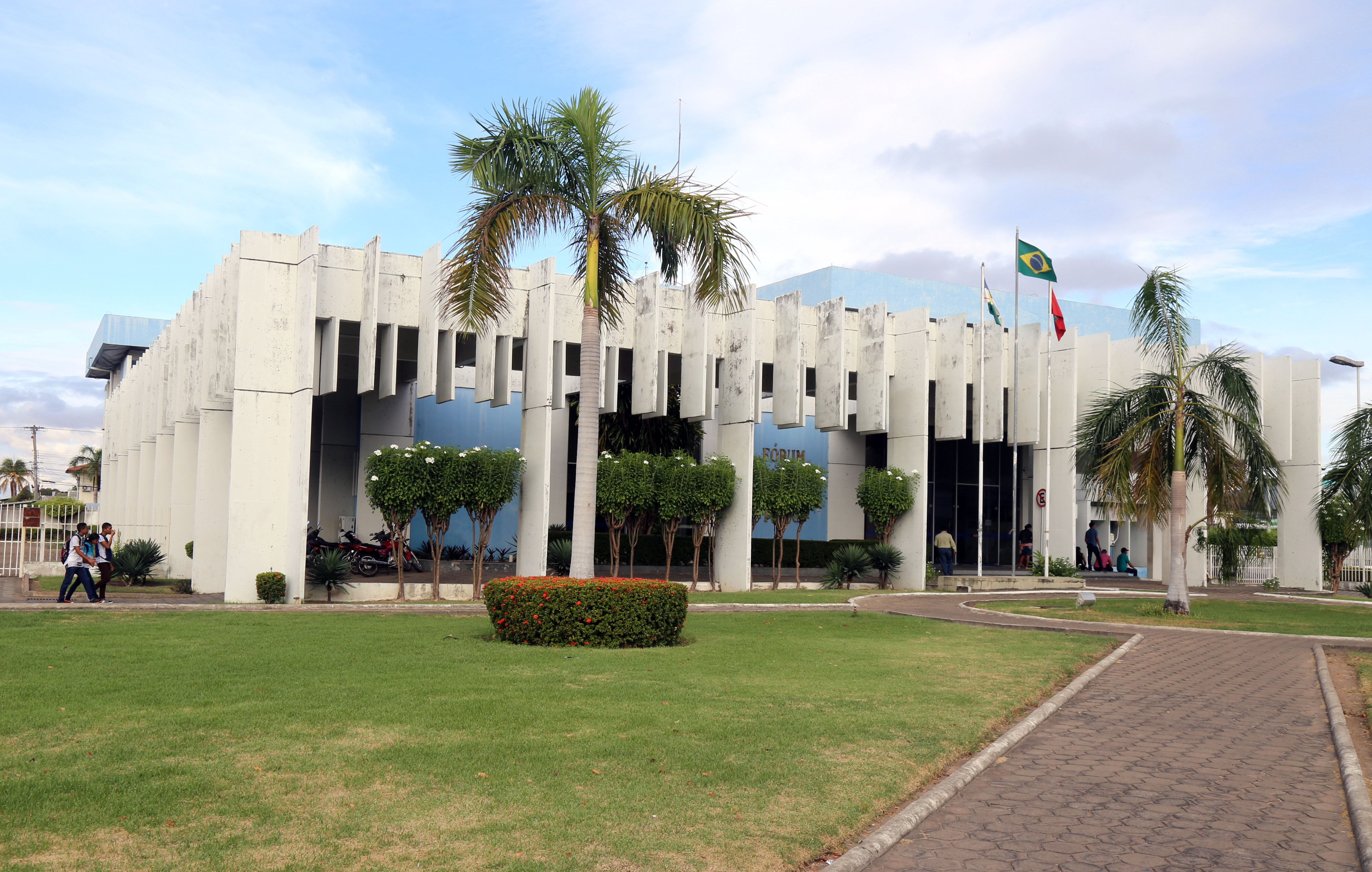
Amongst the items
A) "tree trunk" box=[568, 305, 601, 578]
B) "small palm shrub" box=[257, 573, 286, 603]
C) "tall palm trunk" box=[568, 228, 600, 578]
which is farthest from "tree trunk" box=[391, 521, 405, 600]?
"tree trunk" box=[568, 305, 601, 578]

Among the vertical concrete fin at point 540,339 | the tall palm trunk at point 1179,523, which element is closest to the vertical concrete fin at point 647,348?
the vertical concrete fin at point 540,339

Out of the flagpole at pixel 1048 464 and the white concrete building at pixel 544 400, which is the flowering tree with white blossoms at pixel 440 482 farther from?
the flagpole at pixel 1048 464

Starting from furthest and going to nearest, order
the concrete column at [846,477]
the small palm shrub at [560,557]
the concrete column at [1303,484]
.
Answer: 1. the concrete column at [846,477]
2. the concrete column at [1303,484]
3. the small palm shrub at [560,557]

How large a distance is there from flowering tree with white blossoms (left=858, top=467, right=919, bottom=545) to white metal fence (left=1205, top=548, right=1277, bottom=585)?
12199 mm

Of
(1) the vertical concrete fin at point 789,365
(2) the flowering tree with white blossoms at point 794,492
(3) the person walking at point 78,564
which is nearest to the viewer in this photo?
(3) the person walking at point 78,564

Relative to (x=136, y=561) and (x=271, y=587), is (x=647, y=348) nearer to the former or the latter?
(x=271, y=587)

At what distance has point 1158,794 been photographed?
6188 mm

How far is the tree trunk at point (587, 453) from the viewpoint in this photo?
41.6ft

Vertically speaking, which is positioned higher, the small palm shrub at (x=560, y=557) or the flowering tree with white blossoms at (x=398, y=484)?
the flowering tree with white blossoms at (x=398, y=484)

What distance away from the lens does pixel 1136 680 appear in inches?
416

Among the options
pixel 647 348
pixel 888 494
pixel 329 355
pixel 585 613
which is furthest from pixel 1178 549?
pixel 329 355

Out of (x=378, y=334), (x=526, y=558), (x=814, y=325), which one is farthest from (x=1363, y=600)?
(x=378, y=334)

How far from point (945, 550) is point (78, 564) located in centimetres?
1930

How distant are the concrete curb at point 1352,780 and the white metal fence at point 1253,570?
24.4 m
